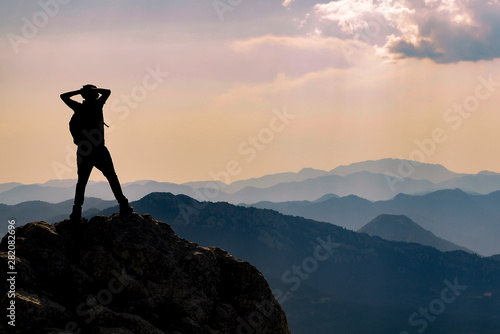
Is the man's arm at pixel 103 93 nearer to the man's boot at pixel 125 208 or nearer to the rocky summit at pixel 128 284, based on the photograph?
the man's boot at pixel 125 208

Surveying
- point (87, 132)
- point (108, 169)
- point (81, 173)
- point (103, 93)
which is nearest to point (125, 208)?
point (108, 169)

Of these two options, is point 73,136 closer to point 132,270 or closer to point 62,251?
point 62,251

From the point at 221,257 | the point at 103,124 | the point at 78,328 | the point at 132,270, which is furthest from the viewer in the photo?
the point at 221,257

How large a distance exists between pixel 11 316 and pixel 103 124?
34.9 ft

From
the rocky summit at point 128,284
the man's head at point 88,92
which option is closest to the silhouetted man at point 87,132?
the man's head at point 88,92

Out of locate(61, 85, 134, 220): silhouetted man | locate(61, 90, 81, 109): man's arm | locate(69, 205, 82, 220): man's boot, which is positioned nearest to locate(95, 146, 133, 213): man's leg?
locate(61, 85, 134, 220): silhouetted man

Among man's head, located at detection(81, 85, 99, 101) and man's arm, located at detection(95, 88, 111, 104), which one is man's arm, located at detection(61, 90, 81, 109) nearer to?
man's head, located at detection(81, 85, 99, 101)

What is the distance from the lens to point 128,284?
2320 centimetres

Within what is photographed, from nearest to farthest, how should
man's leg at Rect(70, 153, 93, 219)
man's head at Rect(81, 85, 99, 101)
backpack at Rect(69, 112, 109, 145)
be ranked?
backpack at Rect(69, 112, 109, 145), man's head at Rect(81, 85, 99, 101), man's leg at Rect(70, 153, 93, 219)

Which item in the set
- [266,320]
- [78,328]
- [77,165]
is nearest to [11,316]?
[78,328]

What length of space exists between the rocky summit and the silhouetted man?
1.82 m

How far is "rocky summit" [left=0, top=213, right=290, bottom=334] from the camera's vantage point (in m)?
20.3

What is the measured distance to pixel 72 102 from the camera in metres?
24.9

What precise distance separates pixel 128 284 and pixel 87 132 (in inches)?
310
